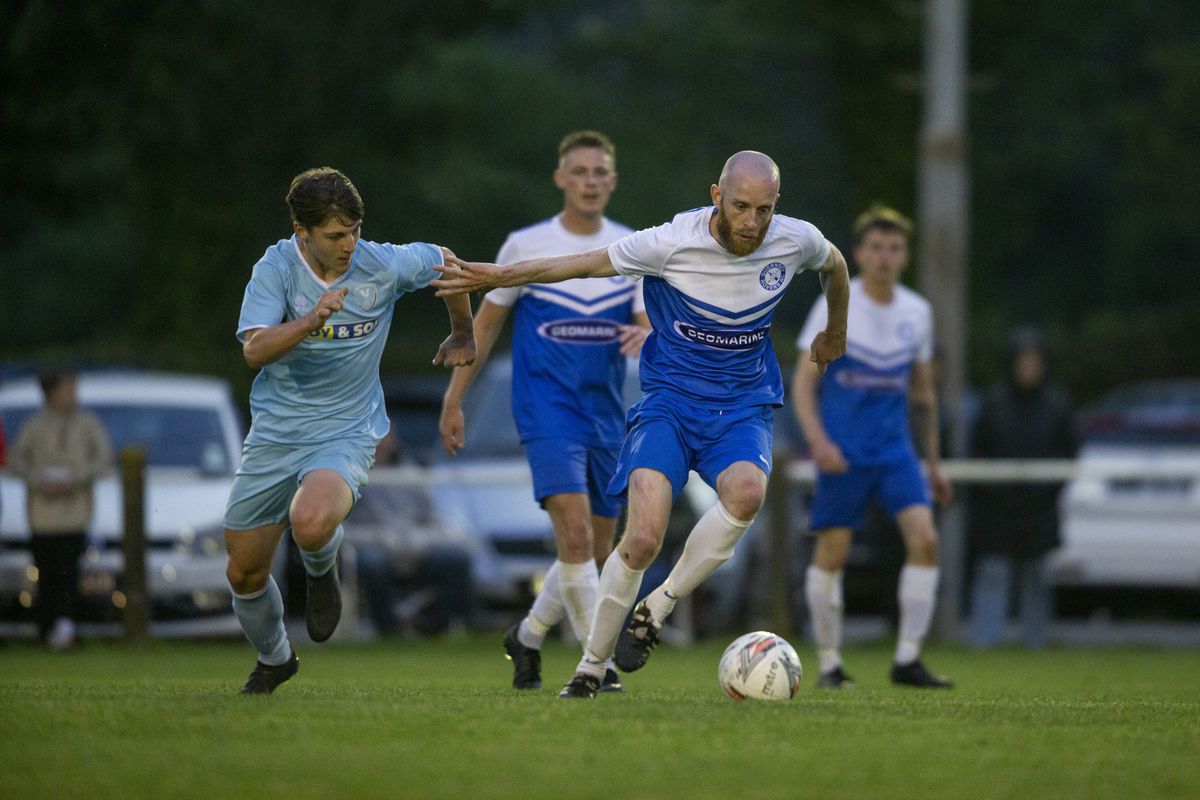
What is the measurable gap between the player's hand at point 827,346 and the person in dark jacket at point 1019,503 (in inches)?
295

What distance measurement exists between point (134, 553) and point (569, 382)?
7010 mm

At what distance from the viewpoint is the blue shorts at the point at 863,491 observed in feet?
36.6

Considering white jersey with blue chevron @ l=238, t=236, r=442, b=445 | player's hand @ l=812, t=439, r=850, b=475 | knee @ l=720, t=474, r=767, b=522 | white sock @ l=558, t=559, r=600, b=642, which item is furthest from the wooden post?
knee @ l=720, t=474, r=767, b=522

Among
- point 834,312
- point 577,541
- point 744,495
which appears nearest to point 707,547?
point 744,495

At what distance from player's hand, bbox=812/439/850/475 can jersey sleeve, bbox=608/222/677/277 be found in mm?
3091

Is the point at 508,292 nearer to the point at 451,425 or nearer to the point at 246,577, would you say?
the point at 451,425

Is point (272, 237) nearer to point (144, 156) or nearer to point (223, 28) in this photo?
point (144, 156)

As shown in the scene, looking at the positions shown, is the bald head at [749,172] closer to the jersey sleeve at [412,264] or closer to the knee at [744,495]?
the knee at [744,495]

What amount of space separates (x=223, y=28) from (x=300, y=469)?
47.0 feet

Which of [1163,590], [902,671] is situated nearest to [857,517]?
[902,671]

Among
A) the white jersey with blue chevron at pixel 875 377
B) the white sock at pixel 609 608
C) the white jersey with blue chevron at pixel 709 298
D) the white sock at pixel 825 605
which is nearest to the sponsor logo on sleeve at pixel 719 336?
the white jersey with blue chevron at pixel 709 298

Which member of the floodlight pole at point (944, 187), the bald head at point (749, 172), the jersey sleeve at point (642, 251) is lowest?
the jersey sleeve at point (642, 251)

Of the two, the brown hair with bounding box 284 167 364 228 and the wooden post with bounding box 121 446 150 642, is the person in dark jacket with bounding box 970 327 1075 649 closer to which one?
the wooden post with bounding box 121 446 150 642

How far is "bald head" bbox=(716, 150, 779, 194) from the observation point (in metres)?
7.88
